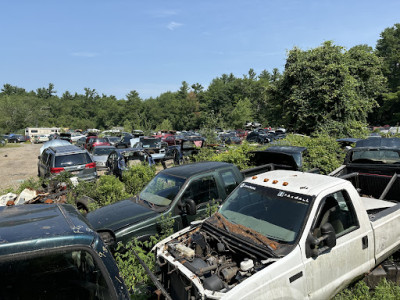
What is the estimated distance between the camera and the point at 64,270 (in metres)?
2.21

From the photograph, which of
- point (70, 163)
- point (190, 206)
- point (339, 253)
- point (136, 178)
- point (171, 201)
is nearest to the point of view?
point (339, 253)

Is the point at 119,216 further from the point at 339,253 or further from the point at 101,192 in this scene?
the point at 101,192

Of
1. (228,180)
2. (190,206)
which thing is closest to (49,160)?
(228,180)

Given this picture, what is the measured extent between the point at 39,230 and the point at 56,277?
0.40 meters

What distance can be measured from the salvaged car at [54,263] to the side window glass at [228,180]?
11.9 feet

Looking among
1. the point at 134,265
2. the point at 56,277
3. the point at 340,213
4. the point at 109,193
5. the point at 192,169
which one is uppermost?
the point at 192,169

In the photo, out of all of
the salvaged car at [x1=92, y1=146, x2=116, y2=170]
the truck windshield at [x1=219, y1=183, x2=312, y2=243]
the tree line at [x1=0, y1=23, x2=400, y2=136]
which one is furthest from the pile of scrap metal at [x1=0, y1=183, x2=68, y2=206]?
the tree line at [x1=0, y1=23, x2=400, y2=136]

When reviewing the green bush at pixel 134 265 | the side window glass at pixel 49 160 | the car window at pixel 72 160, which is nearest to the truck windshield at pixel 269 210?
the green bush at pixel 134 265

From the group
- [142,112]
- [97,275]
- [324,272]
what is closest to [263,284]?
[324,272]

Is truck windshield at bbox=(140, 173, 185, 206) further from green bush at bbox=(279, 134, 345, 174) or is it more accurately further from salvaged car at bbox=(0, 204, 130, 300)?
green bush at bbox=(279, 134, 345, 174)

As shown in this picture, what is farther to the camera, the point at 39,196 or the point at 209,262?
the point at 39,196

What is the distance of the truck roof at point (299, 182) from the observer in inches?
142

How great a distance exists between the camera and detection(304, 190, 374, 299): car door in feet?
10.5

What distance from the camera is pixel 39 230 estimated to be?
2.21 metres
